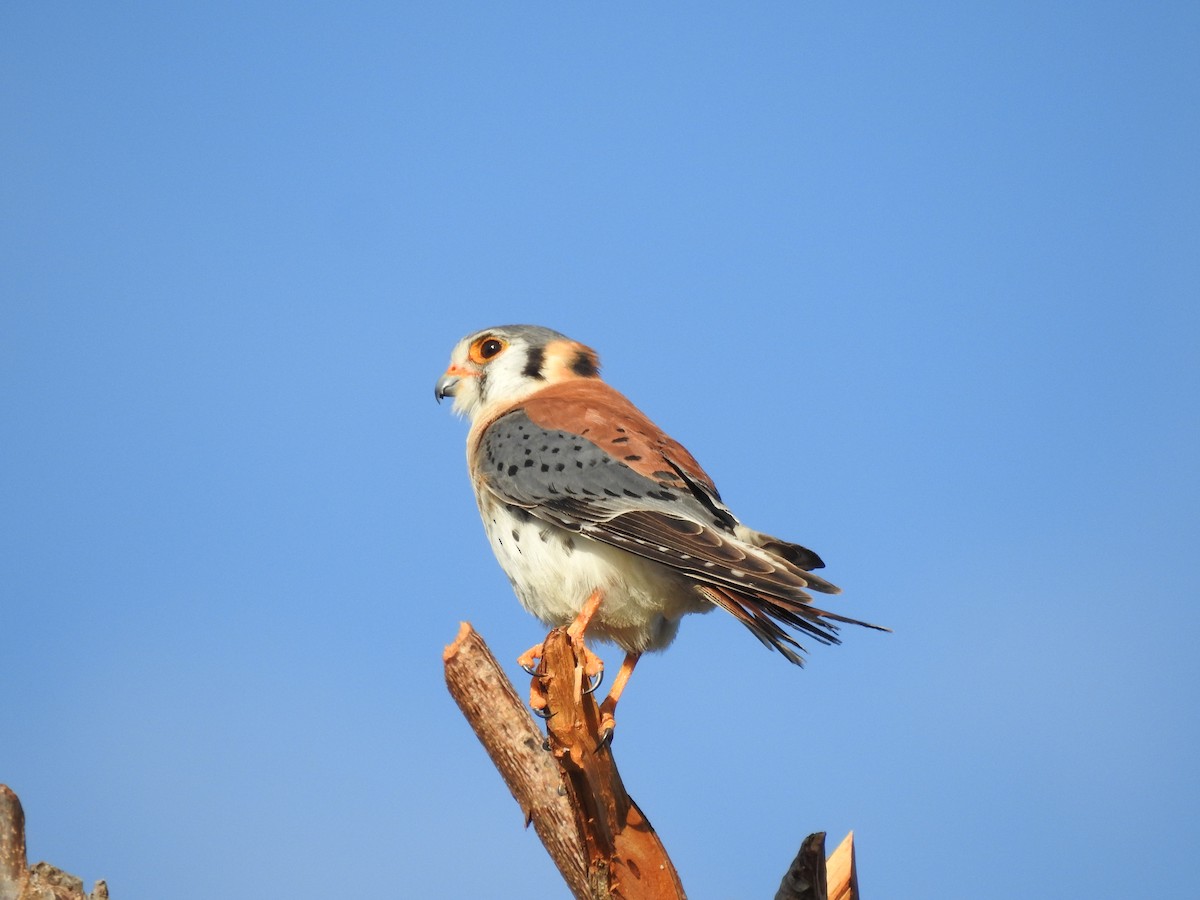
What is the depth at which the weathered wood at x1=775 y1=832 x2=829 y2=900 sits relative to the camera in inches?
126

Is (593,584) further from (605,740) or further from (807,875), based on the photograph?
(807,875)

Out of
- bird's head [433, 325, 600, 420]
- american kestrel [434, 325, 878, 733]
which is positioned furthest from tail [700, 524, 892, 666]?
bird's head [433, 325, 600, 420]

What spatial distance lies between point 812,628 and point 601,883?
1.06 m

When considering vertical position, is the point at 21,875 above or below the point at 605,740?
below

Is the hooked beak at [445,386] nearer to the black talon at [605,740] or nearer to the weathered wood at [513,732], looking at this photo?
Result: the weathered wood at [513,732]

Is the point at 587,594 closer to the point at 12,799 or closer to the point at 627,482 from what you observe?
the point at 627,482

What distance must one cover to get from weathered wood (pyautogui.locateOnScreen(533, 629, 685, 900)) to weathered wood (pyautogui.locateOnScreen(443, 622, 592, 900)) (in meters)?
0.24

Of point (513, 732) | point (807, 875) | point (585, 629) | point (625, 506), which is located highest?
point (625, 506)

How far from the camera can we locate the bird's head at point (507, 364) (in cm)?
493

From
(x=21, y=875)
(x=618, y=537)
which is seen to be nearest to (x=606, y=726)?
(x=618, y=537)

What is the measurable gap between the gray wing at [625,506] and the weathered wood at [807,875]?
0.66 metres

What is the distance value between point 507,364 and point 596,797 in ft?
6.49

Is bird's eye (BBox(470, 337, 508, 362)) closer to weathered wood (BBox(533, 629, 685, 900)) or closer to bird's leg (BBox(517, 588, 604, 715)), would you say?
bird's leg (BBox(517, 588, 604, 715))

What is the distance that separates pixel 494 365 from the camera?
16.3 feet
